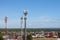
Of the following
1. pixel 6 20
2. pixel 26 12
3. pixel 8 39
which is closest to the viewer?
pixel 26 12

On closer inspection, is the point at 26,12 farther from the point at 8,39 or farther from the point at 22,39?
the point at 22,39

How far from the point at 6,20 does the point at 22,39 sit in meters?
13.2

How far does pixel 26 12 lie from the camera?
23234 millimetres

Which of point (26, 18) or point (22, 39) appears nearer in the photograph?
point (26, 18)

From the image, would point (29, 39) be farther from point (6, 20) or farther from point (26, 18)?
point (26, 18)

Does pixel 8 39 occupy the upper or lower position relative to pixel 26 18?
lower

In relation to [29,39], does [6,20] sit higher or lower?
higher

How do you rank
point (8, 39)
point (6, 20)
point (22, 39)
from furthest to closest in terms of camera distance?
1. point (22, 39)
2. point (8, 39)
3. point (6, 20)

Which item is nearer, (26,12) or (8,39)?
(26,12)

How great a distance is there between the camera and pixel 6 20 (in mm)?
31531

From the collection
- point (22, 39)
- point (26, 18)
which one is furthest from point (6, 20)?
point (22, 39)

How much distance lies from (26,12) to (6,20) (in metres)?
8.97

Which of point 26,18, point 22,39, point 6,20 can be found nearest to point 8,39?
point 22,39

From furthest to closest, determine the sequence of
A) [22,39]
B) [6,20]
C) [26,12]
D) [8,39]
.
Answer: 1. [22,39]
2. [8,39]
3. [6,20]
4. [26,12]
